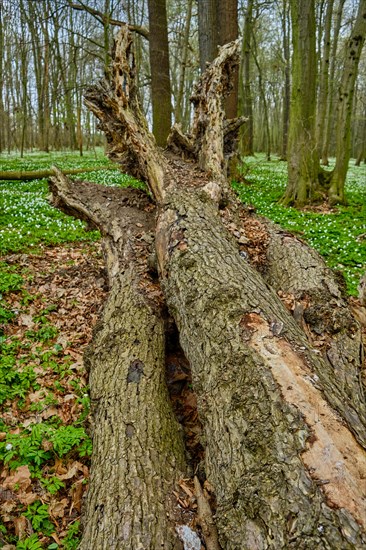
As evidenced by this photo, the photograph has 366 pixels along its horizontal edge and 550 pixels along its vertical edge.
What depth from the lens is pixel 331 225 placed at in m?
8.77

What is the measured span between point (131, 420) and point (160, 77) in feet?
42.2

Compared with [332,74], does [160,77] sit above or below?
below

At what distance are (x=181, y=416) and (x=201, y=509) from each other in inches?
47.0

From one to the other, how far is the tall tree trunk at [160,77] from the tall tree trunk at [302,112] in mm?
4528

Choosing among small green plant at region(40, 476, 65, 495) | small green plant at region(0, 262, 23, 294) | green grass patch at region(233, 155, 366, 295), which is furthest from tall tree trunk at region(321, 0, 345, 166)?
small green plant at region(40, 476, 65, 495)

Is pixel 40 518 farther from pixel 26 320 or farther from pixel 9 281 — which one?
pixel 9 281

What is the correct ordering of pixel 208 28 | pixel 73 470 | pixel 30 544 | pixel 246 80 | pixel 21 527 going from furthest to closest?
pixel 246 80 < pixel 208 28 < pixel 73 470 < pixel 21 527 < pixel 30 544

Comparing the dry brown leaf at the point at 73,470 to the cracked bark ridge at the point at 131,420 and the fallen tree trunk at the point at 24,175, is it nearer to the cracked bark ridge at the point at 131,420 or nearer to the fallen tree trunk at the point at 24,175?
the cracked bark ridge at the point at 131,420

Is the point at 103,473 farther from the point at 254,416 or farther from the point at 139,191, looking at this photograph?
the point at 139,191

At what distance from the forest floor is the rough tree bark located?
16.9 inches

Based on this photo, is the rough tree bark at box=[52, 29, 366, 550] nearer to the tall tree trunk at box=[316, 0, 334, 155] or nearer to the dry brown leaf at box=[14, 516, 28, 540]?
the dry brown leaf at box=[14, 516, 28, 540]

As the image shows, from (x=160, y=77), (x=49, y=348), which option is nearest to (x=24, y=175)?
(x=160, y=77)

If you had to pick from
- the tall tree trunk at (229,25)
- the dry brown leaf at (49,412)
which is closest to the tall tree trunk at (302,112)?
the tall tree trunk at (229,25)

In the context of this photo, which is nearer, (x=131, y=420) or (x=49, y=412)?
(x=131, y=420)
